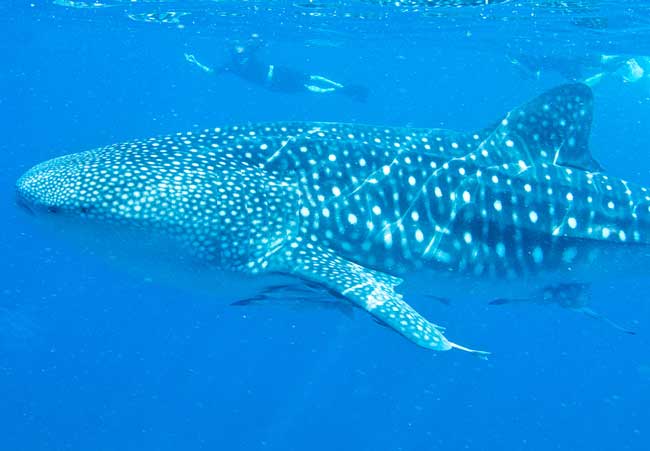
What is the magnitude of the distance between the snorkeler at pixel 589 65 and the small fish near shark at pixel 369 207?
68.4ft

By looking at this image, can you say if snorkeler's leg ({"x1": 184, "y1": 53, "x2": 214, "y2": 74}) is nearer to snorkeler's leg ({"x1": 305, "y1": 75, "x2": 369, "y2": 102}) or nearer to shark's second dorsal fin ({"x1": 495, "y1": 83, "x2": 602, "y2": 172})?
snorkeler's leg ({"x1": 305, "y1": 75, "x2": 369, "y2": 102})

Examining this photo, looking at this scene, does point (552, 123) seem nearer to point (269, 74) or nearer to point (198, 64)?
point (198, 64)

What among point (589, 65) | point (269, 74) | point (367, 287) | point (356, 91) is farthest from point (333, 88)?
point (367, 287)

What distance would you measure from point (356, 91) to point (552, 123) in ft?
58.8

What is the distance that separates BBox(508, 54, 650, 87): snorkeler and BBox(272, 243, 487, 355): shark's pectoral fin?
77.2ft

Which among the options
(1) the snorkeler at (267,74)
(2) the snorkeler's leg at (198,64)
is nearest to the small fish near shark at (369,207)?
(2) the snorkeler's leg at (198,64)

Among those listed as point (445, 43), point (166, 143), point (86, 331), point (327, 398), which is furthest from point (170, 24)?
point (166, 143)

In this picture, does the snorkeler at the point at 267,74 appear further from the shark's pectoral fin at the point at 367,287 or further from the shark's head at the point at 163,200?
the shark's pectoral fin at the point at 367,287

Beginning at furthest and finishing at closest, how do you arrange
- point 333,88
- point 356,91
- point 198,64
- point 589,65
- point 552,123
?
point 589,65 < point 356,91 < point 333,88 < point 198,64 < point 552,123

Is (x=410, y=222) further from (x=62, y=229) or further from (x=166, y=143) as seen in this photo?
(x=62, y=229)

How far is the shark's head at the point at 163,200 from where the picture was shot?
18.1 feet

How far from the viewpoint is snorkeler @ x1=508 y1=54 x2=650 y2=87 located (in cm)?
2675

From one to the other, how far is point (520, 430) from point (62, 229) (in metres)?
15.1

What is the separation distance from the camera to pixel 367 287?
5.71 metres
